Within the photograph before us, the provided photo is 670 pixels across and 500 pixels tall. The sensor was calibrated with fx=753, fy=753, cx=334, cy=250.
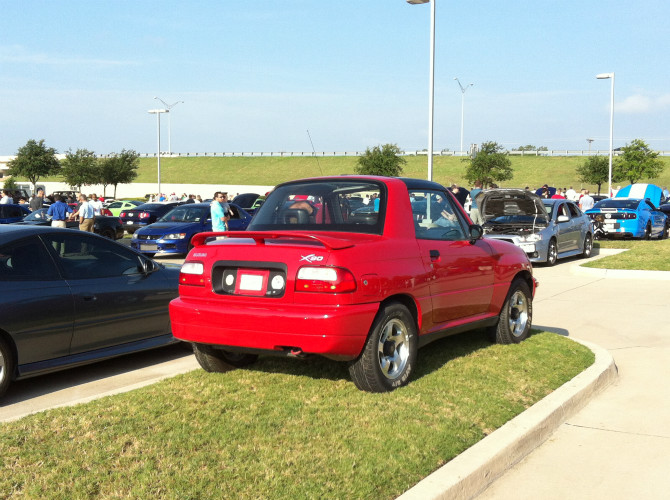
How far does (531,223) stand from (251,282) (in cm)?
1363

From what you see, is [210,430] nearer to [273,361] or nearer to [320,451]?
[320,451]

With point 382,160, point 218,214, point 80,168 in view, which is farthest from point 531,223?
point 80,168

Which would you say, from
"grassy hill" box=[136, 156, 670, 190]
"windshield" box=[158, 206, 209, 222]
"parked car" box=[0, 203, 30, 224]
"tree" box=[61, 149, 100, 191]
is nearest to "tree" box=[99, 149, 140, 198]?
"tree" box=[61, 149, 100, 191]

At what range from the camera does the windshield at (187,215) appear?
2030cm

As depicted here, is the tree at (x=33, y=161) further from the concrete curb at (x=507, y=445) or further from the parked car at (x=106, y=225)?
the concrete curb at (x=507, y=445)

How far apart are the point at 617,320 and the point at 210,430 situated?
22.7 feet

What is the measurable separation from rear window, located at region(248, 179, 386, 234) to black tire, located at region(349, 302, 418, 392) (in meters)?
0.74

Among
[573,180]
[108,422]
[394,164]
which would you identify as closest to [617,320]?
[108,422]

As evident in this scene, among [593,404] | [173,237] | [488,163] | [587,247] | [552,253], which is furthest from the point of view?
[488,163]

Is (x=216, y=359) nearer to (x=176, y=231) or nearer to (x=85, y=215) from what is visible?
(x=176, y=231)

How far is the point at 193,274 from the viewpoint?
5664 mm

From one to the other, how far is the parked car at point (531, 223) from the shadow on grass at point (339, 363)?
10073 mm

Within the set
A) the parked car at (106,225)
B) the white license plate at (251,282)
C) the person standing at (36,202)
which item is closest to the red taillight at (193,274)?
the white license plate at (251,282)

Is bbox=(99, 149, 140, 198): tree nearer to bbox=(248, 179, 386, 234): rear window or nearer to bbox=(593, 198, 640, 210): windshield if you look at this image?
bbox=(593, 198, 640, 210): windshield
